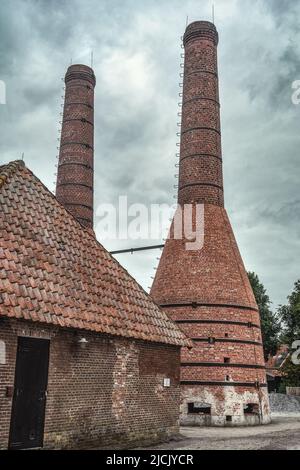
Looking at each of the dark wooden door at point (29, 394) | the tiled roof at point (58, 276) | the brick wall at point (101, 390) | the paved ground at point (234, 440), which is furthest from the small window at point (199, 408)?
the dark wooden door at point (29, 394)

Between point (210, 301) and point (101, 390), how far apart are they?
26.9ft

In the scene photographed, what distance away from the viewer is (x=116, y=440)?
10.6 meters

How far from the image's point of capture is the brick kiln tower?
17.3 m

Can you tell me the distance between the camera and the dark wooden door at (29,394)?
8.73 meters

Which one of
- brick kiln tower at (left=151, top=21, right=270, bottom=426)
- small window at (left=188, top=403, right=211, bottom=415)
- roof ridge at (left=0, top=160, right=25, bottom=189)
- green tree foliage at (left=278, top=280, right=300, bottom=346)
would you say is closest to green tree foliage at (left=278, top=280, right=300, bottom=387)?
green tree foliage at (left=278, top=280, right=300, bottom=346)

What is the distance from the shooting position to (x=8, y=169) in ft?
Result: 36.5

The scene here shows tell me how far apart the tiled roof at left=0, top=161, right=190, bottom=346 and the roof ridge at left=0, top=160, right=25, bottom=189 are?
24mm

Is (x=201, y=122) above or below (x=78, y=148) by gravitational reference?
below

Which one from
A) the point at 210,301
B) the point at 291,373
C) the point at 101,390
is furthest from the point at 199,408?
the point at 291,373

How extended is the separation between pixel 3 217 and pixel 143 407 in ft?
16.8

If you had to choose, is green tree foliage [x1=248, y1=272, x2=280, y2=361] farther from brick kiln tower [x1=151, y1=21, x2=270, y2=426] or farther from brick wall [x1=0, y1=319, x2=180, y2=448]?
brick wall [x1=0, y1=319, x2=180, y2=448]

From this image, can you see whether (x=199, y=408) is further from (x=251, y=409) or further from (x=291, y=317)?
(x=291, y=317)

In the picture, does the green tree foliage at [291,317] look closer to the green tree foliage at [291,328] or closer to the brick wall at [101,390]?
the green tree foliage at [291,328]
